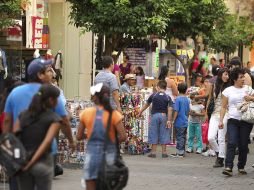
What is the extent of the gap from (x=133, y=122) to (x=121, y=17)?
2.78 metres

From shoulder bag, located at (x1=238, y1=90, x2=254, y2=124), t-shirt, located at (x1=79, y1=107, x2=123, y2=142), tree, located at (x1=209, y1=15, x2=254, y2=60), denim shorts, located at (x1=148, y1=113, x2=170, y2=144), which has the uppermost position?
tree, located at (x1=209, y1=15, x2=254, y2=60)

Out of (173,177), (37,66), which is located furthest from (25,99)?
(173,177)

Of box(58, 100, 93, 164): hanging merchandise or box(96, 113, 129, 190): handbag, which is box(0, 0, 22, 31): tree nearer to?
box(58, 100, 93, 164): hanging merchandise

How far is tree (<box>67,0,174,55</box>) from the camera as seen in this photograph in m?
17.9

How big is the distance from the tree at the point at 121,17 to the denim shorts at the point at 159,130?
2.66 m

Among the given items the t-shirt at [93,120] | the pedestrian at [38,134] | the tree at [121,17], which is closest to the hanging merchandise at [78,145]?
the tree at [121,17]

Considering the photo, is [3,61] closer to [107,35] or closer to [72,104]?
[107,35]

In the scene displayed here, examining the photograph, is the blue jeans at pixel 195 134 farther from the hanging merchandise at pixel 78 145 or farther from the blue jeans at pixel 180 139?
the hanging merchandise at pixel 78 145

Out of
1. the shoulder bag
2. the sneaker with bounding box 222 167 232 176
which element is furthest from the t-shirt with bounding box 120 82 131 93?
the shoulder bag

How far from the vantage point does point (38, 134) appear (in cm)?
736

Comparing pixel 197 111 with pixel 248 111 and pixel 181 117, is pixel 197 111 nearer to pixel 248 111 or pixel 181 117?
pixel 181 117

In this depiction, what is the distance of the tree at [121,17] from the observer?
17.9 metres

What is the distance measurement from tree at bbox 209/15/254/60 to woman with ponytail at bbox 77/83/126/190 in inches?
1095

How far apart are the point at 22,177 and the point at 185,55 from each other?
87.0 ft
